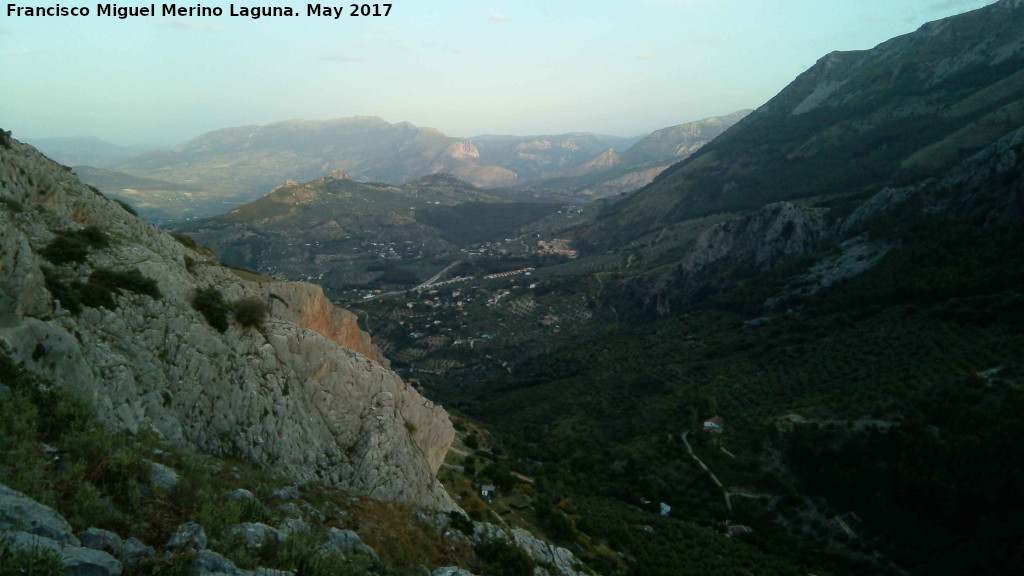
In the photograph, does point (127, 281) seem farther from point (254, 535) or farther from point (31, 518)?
point (31, 518)

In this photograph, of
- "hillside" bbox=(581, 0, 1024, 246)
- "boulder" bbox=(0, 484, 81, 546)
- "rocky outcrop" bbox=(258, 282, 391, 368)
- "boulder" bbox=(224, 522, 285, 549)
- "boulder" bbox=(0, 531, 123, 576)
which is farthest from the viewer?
"hillside" bbox=(581, 0, 1024, 246)

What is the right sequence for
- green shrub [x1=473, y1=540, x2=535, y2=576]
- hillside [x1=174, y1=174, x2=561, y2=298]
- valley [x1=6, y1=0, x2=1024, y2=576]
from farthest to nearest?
hillside [x1=174, y1=174, x2=561, y2=298] → green shrub [x1=473, y1=540, x2=535, y2=576] → valley [x1=6, y1=0, x2=1024, y2=576]

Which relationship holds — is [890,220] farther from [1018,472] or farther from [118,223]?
[118,223]

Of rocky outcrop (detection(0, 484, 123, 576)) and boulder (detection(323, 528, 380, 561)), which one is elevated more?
rocky outcrop (detection(0, 484, 123, 576))

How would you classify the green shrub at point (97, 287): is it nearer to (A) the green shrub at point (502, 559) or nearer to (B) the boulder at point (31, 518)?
(B) the boulder at point (31, 518)

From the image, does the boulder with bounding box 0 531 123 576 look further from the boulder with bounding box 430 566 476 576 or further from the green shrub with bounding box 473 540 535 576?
the green shrub with bounding box 473 540 535 576

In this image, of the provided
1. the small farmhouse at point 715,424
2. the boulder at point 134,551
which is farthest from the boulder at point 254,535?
the small farmhouse at point 715,424

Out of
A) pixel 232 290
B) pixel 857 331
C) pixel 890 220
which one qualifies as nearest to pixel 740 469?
pixel 857 331

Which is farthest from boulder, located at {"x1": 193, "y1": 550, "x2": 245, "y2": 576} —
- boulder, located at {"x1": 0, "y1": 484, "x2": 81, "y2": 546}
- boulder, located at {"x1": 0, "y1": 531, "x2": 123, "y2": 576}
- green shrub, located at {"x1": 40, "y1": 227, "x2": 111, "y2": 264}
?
green shrub, located at {"x1": 40, "y1": 227, "x2": 111, "y2": 264}
